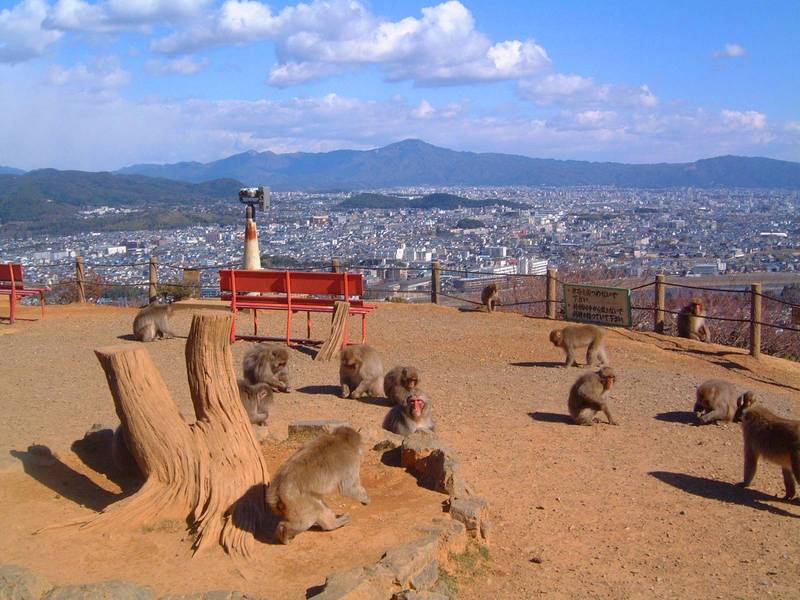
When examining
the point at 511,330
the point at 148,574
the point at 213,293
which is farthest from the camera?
the point at 213,293

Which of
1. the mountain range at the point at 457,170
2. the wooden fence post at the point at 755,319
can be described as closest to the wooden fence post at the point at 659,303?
the wooden fence post at the point at 755,319

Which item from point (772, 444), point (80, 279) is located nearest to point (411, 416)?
point (772, 444)

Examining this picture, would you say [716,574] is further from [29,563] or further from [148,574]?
[29,563]

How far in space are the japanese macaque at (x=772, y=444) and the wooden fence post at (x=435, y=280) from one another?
12395 mm

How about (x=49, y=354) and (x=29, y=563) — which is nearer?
(x=29, y=563)

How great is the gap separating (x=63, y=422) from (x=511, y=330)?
9.35m

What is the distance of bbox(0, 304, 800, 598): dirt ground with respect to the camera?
545cm

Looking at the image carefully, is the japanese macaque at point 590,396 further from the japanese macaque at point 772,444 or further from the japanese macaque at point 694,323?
the japanese macaque at point 694,323

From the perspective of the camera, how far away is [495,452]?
8.48 m

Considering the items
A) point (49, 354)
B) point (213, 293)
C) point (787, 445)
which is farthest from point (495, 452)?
point (213, 293)

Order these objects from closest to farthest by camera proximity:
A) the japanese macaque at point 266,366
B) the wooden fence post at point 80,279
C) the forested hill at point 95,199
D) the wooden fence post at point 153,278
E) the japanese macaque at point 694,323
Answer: the japanese macaque at point 266,366 < the japanese macaque at point 694,323 < the wooden fence post at point 153,278 < the wooden fence post at point 80,279 < the forested hill at point 95,199

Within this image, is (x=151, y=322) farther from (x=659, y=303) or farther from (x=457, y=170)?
(x=457, y=170)

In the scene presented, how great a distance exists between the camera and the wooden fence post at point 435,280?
65.1 feet

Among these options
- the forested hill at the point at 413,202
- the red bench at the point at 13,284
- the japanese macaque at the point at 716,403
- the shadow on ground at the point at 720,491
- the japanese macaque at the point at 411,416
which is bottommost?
the shadow on ground at the point at 720,491
